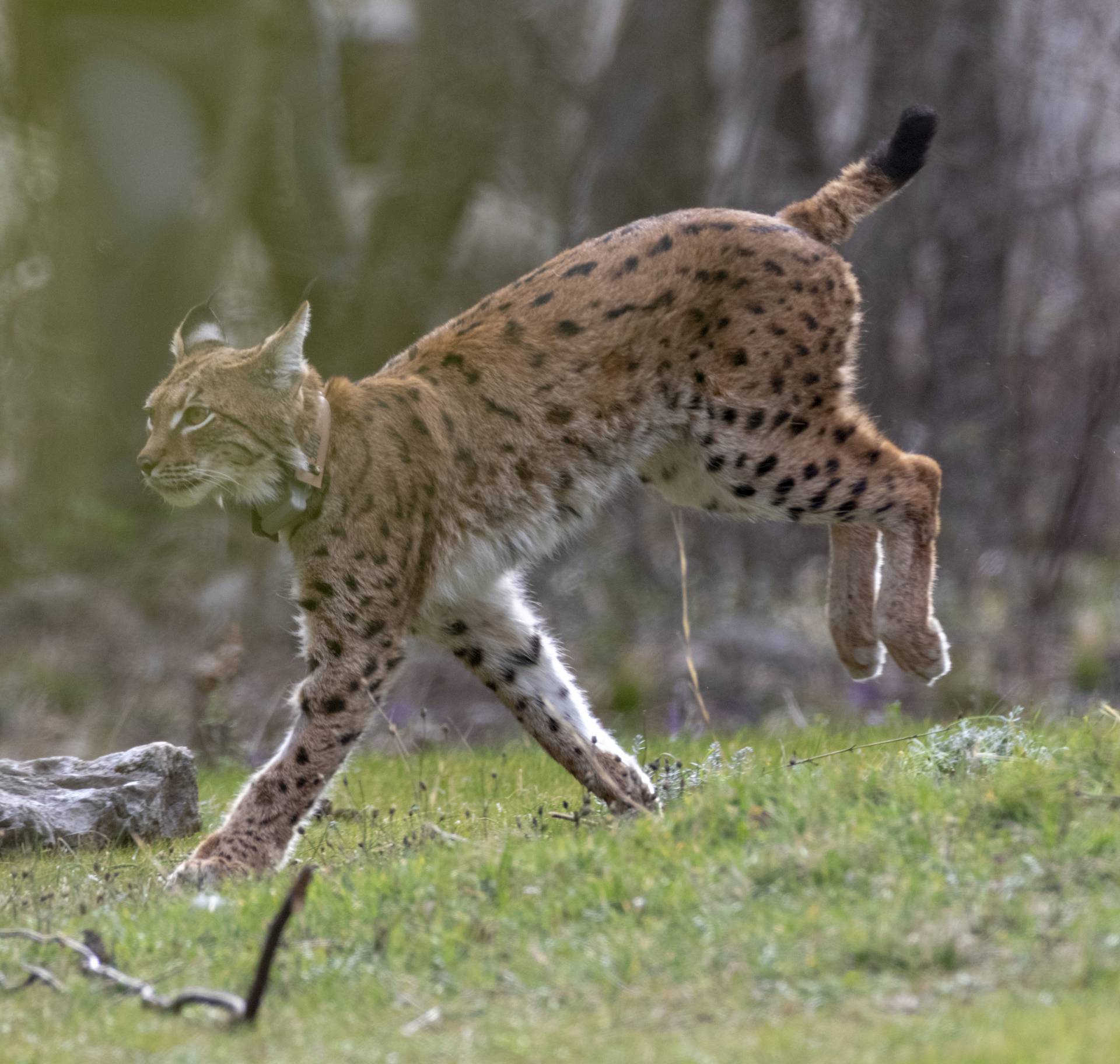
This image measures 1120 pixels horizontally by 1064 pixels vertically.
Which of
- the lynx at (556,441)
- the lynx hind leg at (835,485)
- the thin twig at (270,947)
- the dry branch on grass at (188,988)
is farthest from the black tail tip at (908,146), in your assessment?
the thin twig at (270,947)

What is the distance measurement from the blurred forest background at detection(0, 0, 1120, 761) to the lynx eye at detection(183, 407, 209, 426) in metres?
3.73

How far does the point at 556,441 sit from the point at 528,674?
2.93ft

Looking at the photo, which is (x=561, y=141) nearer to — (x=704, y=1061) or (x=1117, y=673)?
(x=1117, y=673)

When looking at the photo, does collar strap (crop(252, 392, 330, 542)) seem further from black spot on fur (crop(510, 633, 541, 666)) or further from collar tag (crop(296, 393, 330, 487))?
black spot on fur (crop(510, 633, 541, 666))

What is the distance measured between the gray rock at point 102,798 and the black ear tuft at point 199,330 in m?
1.60

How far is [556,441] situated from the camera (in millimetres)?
6039

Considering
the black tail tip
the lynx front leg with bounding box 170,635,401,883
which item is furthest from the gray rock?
the black tail tip

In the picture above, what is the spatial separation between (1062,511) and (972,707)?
1.57 m

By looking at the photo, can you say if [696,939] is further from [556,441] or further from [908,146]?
[908,146]

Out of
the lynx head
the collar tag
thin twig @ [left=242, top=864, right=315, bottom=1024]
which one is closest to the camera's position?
thin twig @ [left=242, top=864, right=315, bottom=1024]

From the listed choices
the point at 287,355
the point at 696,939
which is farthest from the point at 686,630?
the point at 696,939

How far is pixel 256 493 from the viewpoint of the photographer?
19.2 feet

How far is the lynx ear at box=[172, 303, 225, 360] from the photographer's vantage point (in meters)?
6.27

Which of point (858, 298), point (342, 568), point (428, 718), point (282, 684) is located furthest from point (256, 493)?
point (282, 684)
